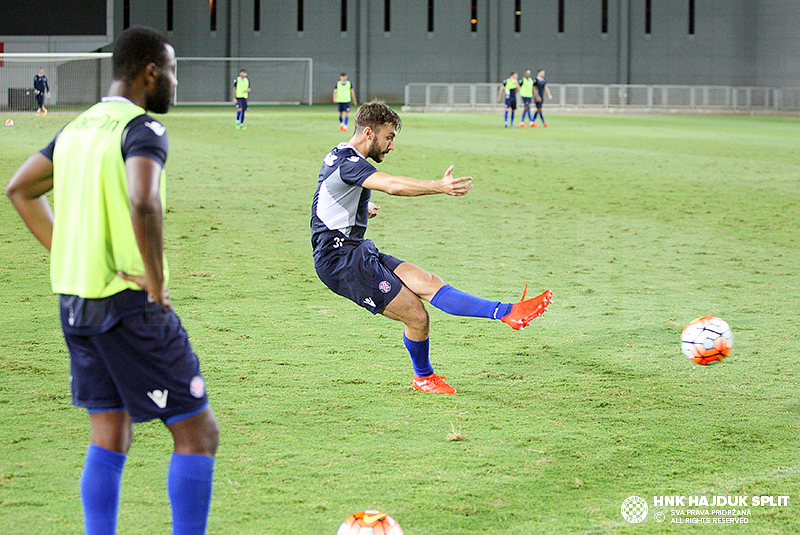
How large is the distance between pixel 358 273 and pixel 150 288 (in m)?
2.50

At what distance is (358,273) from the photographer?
5113mm

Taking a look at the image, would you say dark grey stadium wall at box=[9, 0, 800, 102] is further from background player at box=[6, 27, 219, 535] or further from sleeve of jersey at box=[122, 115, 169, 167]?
sleeve of jersey at box=[122, 115, 169, 167]

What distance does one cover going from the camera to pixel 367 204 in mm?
5367

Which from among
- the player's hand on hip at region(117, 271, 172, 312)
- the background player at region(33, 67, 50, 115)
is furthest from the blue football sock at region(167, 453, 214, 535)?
the background player at region(33, 67, 50, 115)

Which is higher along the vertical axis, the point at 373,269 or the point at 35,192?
the point at 35,192

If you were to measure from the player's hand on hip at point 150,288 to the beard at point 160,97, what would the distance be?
55 centimetres

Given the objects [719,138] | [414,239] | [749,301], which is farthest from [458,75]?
[749,301]

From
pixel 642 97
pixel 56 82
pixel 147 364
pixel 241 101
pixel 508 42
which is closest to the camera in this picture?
pixel 147 364

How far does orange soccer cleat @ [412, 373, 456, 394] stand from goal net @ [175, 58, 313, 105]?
141 feet

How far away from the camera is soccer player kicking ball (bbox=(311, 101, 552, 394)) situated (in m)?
5.09

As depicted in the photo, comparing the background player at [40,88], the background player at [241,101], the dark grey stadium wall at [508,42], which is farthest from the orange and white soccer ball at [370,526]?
the dark grey stadium wall at [508,42]

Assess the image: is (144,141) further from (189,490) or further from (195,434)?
(189,490)

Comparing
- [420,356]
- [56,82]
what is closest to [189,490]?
[420,356]

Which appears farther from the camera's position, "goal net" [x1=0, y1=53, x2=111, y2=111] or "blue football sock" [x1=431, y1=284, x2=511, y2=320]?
"goal net" [x1=0, y1=53, x2=111, y2=111]
